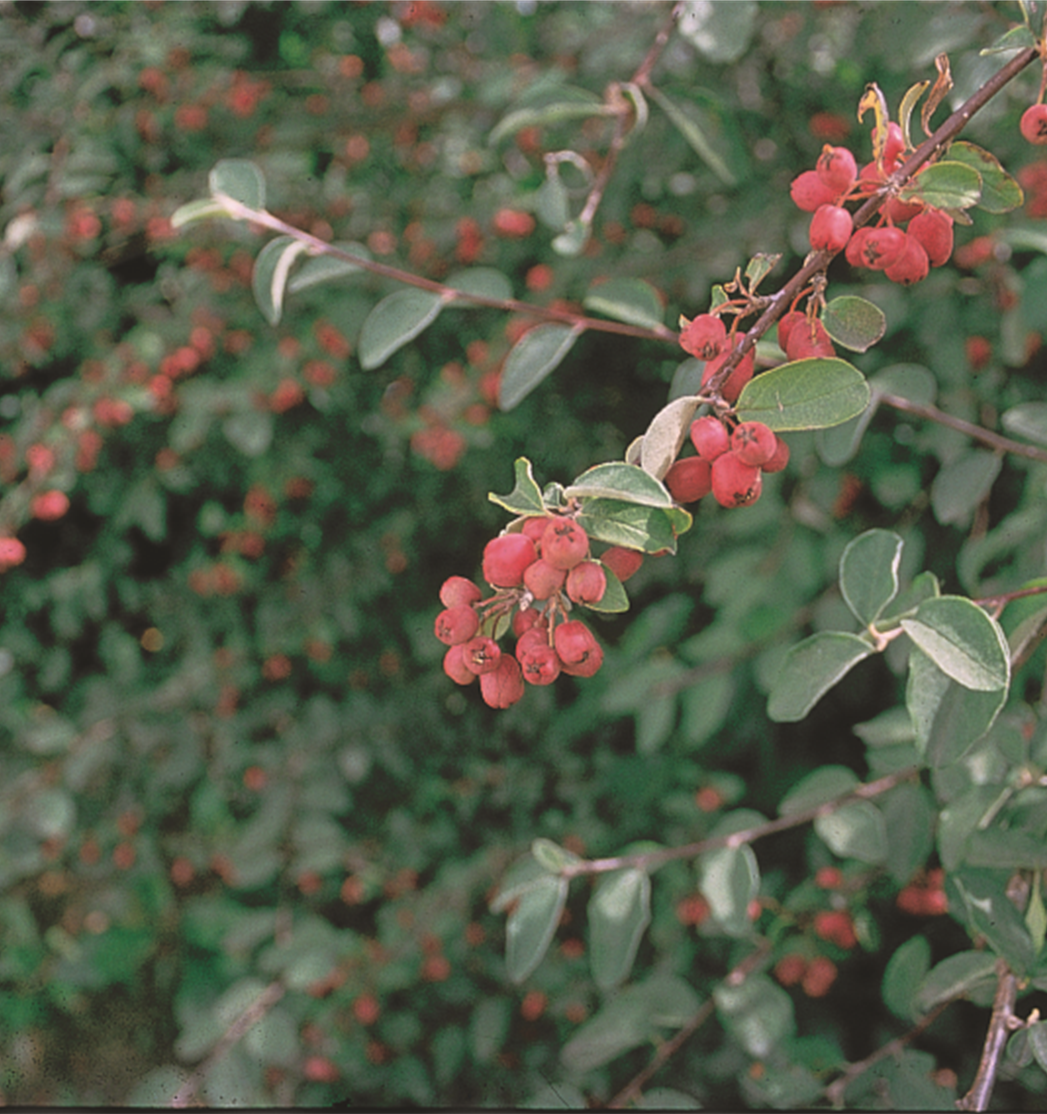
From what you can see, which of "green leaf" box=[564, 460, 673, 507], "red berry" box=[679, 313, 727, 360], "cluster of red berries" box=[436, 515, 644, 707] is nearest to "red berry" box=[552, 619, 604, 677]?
"cluster of red berries" box=[436, 515, 644, 707]

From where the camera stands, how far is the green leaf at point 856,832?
129 cm

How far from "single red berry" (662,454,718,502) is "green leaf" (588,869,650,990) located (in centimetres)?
76

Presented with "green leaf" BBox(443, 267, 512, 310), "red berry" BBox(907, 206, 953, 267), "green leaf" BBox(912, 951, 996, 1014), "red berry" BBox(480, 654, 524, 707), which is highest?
"red berry" BBox(907, 206, 953, 267)

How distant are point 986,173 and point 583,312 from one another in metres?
1.69

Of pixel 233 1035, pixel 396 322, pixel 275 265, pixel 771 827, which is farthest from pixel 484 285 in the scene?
pixel 233 1035

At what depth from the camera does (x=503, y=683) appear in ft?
2.34

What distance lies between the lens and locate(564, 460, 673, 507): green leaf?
611 mm

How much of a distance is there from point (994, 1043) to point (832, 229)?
0.70 metres

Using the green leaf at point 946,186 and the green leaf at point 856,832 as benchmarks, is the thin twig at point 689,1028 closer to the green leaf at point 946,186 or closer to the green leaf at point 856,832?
the green leaf at point 856,832

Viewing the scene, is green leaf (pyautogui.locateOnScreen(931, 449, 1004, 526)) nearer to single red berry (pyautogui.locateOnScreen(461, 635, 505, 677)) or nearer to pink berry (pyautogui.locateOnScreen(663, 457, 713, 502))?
pink berry (pyautogui.locateOnScreen(663, 457, 713, 502))

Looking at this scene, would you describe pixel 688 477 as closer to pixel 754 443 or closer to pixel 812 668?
pixel 754 443

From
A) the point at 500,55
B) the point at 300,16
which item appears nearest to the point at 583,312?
the point at 500,55

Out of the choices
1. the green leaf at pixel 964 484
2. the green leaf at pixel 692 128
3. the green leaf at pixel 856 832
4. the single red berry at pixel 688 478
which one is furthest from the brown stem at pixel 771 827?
the green leaf at pixel 692 128

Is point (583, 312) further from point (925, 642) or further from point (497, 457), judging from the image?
point (925, 642)
